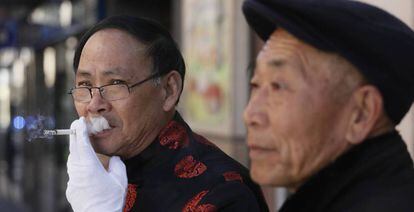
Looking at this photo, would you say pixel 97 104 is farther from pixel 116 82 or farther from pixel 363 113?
pixel 363 113

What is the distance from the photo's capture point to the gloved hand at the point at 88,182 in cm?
181

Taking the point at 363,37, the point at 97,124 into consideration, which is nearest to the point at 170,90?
the point at 97,124

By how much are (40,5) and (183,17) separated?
604 cm

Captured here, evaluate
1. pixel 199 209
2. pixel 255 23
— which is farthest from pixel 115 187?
pixel 255 23

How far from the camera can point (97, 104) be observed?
6.32ft

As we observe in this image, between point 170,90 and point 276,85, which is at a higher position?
point 276,85

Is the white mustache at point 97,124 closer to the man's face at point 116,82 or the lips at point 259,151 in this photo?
the man's face at point 116,82

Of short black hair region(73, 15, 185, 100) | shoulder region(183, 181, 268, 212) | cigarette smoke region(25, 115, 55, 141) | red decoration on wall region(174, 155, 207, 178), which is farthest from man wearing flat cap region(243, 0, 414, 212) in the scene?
cigarette smoke region(25, 115, 55, 141)

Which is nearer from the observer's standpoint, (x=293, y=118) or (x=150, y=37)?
(x=293, y=118)

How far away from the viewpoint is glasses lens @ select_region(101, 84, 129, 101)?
196cm

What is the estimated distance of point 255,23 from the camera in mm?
1355

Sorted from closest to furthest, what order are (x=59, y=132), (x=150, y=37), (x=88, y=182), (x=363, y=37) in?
(x=363, y=37), (x=88, y=182), (x=59, y=132), (x=150, y=37)

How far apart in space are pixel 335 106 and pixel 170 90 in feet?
3.10

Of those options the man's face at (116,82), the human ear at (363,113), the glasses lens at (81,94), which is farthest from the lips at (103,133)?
the human ear at (363,113)
